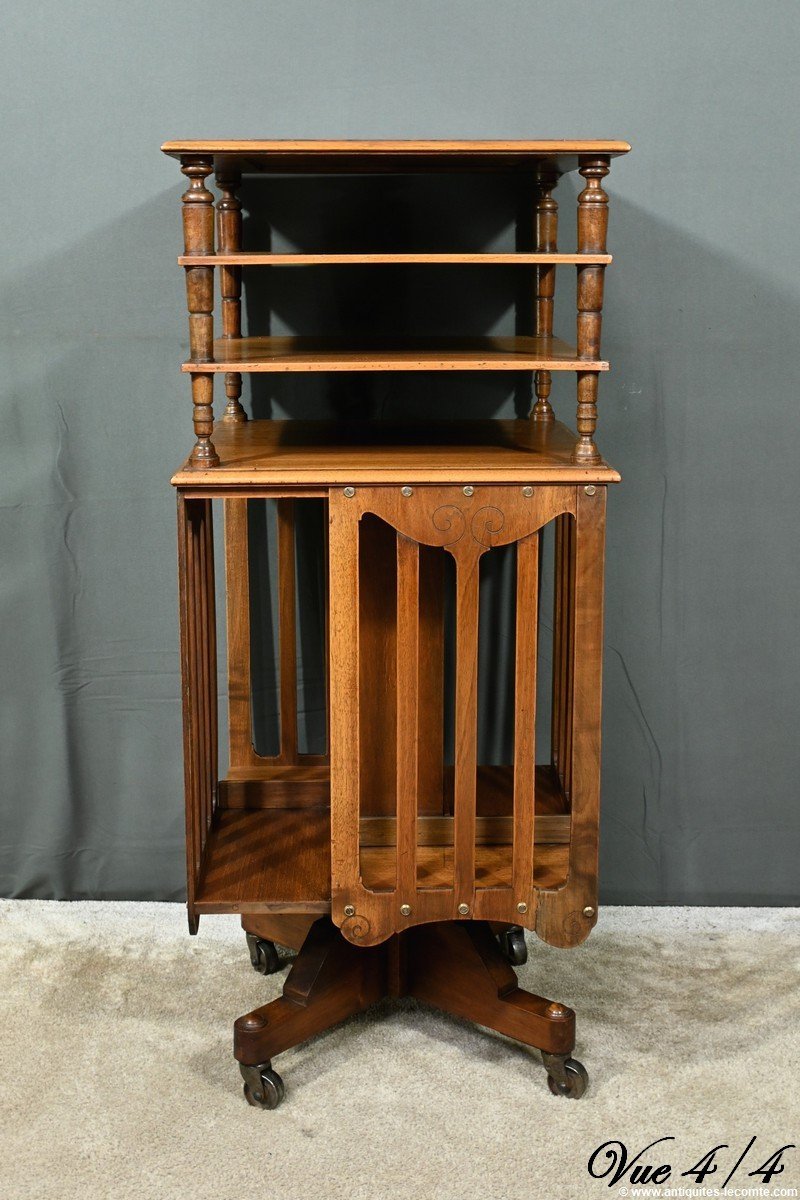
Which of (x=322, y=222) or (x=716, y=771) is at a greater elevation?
(x=322, y=222)

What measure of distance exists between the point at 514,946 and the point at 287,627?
74 cm

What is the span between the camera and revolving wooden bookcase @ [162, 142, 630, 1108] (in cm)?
178

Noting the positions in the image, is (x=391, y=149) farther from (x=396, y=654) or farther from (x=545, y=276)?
(x=396, y=654)

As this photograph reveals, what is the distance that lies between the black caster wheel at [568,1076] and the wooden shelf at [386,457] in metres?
0.92

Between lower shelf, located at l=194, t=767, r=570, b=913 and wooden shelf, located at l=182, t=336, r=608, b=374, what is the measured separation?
2.41 feet

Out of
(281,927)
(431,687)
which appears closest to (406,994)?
(281,927)

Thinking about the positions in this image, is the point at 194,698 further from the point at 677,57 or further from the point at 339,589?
the point at 677,57

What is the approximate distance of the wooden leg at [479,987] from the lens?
2002mm

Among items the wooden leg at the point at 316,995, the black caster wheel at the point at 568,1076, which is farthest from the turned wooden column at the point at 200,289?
the black caster wheel at the point at 568,1076

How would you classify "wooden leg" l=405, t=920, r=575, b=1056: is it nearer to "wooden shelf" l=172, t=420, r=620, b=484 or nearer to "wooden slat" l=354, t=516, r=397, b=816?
"wooden slat" l=354, t=516, r=397, b=816

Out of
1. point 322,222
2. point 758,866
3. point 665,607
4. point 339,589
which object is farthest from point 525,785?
point 322,222

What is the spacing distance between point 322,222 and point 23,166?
556 mm

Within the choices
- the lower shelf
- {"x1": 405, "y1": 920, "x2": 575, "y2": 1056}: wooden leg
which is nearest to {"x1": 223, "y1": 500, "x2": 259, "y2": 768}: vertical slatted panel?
the lower shelf

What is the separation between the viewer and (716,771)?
252cm
